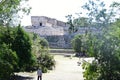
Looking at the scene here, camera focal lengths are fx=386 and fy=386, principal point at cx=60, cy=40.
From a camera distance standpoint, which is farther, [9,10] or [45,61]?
[45,61]

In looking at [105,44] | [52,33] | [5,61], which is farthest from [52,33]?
[105,44]

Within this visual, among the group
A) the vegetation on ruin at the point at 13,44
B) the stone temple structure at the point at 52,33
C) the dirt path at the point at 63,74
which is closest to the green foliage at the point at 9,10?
the vegetation on ruin at the point at 13,44

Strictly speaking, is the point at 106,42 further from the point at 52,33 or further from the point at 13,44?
the point at 52,33

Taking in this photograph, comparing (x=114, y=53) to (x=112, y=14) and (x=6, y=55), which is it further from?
(x=6, y=55)

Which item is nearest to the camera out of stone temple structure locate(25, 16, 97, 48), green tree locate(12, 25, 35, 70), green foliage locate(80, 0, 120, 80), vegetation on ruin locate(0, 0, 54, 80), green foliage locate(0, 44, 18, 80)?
green foliage locate(80, 0, 120, 80)

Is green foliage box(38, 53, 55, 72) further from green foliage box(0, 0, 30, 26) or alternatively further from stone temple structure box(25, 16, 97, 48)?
stone temple structure box(25, 16, 97, 48)

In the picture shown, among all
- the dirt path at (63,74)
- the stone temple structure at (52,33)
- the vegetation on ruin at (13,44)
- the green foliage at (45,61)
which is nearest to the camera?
the vegetation on ruin at (13,44)

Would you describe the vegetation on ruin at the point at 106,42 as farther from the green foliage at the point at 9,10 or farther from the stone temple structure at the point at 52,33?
the stone temple structure at the point at 52,33

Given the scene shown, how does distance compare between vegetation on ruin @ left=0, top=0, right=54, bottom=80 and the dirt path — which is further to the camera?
the dirt path

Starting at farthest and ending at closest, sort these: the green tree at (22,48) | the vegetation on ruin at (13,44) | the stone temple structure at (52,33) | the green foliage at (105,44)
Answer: the stone temple structure at (52,33) → the green tree at (22,48) → the vegetation on ruin at (13,44) → the green foliage at (105,44)

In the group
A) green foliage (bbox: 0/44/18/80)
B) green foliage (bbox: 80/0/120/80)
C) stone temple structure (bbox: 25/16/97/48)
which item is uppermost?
green foliage (bbox: 80/0/120/80)

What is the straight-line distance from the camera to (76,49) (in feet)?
322

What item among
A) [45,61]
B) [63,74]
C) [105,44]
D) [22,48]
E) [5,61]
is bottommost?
[63,74]

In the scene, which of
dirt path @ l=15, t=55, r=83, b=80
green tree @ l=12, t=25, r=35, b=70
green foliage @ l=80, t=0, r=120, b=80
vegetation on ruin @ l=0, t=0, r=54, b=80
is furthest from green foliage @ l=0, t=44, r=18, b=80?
green foliage @ l=80, t=0, r=120, b=80
